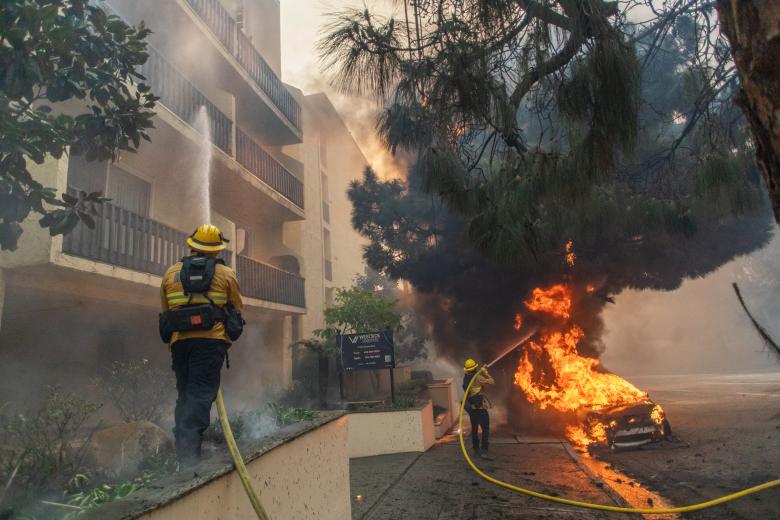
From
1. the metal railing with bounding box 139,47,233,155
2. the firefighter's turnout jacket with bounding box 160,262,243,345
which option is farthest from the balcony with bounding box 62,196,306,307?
the firefighter's turnout jacket with bounding box 160,262,243,345

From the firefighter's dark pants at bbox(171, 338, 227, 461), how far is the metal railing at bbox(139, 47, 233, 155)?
6.33 m

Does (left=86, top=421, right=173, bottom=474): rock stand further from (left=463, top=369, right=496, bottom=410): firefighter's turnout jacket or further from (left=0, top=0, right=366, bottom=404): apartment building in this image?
(left=463, top=369, right=496, bottom=410): firefighter's turnout jacket

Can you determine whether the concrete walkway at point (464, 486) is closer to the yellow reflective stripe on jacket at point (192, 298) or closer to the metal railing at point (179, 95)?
the yellow reflective stripe on jacket at point (192, 298)

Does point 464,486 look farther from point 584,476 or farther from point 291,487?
point 291,487

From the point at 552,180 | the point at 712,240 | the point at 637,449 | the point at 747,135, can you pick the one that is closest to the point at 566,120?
the point at 552,180

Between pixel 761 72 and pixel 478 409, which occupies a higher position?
pixel 761 72

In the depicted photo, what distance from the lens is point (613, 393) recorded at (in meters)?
12.0

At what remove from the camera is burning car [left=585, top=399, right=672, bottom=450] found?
927 cm

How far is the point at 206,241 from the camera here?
3.35 metres

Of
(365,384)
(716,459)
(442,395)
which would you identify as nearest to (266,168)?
(365,384)

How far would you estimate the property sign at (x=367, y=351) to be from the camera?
10.1 metres

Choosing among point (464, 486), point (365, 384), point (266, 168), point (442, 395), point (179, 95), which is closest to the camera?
point (464, 486)

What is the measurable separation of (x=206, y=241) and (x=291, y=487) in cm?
170

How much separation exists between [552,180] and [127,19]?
335 inches
